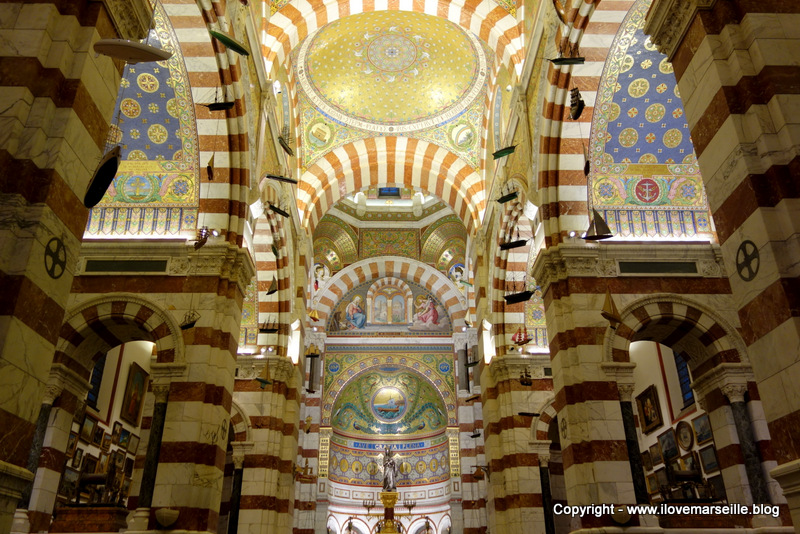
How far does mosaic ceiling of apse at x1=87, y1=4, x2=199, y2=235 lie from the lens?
9.46m

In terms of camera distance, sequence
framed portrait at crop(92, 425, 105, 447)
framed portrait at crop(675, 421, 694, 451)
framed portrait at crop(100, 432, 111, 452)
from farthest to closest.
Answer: framed portrait at crop(100, 432, 111, 452) → framed portrait at crop(92, 425, 105, 447) → framed portrait at crop(675, 421, 694, 451)

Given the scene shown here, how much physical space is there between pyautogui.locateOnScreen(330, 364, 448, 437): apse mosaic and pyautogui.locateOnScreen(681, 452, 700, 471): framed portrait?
45.9ft

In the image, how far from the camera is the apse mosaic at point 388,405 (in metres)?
24.9

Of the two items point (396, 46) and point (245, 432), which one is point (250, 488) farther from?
point (396, 46)

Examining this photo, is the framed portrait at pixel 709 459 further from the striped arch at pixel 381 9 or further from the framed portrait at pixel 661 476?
the striped arch at pixel 381 9

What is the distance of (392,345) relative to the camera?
24828mm

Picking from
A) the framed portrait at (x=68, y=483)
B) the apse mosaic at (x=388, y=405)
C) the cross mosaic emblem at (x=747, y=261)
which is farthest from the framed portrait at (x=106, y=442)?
the apse mosaic at (x=388, y=405)

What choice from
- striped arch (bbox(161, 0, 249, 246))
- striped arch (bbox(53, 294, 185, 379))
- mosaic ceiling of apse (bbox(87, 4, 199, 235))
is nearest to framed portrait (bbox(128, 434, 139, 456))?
striped arch (bbox(53, 294, 185, 379))

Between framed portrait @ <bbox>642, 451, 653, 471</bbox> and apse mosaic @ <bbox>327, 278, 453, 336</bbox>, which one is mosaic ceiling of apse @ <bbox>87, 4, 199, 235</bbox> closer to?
framed portrait @ <bbox>642, 451, 653, 471</bbox>

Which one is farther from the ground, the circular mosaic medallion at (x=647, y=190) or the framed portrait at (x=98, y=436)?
the circular mosaic medallion at (x=647, y=190)

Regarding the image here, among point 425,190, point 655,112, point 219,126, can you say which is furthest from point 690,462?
point 219,126

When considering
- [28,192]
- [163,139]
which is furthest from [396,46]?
[28,192]

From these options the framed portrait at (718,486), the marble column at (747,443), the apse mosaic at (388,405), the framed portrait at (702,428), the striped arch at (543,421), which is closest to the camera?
the marble column at (747,443)

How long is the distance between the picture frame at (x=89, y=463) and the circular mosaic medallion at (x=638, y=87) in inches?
462
